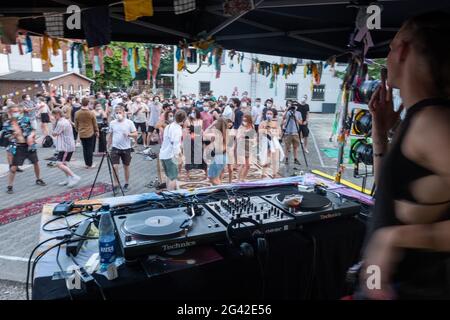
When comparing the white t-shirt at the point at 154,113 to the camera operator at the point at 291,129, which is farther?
the white t-shirt at the point at 154,113

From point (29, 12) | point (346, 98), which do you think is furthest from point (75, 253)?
point (346, 98)

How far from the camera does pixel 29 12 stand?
322cm

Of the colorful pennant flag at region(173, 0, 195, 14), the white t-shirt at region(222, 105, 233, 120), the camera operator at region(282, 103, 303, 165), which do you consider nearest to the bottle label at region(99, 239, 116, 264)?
the colorful pennant flag at region(173, 0, 195, 14)

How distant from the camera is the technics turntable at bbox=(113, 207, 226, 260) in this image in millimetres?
1639

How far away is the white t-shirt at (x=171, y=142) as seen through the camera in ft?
18.9

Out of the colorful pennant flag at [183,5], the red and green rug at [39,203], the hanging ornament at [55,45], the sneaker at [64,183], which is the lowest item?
the red and green rug at [39,203]

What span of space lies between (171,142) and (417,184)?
200 inches

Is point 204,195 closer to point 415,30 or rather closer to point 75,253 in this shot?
point 75,253

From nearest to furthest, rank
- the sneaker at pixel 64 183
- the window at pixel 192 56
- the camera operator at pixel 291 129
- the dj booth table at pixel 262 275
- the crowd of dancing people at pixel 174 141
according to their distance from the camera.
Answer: the dj booth table at pixel 262 275
the window at pixel 192 56
the crowd of dancing people at pixel 174 141
the sneaker at pixel 64 183
the camera operator at pixel 291 129

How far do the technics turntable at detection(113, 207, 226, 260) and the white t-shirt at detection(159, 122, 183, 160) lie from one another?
3750 mm

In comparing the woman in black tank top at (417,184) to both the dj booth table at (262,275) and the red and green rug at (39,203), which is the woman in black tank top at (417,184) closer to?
the dj booth table at (262,275)

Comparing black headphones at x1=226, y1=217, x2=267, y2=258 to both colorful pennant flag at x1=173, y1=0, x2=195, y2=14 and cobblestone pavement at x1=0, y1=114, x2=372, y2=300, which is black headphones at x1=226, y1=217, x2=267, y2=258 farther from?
cobblestone pavement at x1=0, y1=114, x2=372, y2=300

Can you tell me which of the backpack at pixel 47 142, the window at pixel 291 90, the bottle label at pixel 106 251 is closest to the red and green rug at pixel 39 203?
the bottle label at pixel 106 251

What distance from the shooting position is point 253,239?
1935mm
